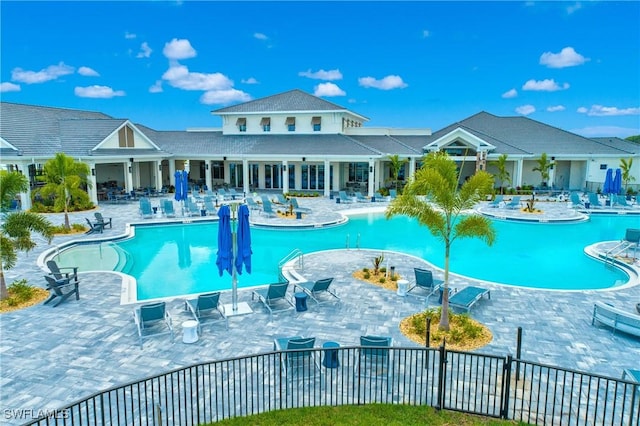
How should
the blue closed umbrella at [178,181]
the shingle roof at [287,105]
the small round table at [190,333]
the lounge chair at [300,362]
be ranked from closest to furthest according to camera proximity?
the lounge chair at [300,362] → the small round table at [190,333] → the blue closed umbrella at [178,181] → the shingle roof at [287,105]

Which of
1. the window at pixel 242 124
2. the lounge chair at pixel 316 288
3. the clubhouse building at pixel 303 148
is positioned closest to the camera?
the lounge chair at pixel 316 288

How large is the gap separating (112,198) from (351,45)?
35.4 meters

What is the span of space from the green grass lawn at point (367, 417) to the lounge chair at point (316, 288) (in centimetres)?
495

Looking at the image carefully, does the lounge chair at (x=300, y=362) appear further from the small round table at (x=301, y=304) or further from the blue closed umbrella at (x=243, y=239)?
the blue closed umbrella at (x=243, y=239)

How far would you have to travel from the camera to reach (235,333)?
32.1 ft

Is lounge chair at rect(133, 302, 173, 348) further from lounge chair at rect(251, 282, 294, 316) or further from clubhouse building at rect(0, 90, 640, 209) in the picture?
clubhouse building at rect(0, 90, 640, 209)

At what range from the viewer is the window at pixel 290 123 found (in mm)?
38916

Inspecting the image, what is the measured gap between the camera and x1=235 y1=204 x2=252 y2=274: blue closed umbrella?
10766mm

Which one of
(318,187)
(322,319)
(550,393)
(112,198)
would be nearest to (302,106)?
(318,187)

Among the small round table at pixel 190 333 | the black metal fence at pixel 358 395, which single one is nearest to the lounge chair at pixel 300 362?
the black metal fence at pixel 358 395

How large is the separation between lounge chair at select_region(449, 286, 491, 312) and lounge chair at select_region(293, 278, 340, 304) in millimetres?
3173

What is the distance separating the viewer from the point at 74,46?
45.8 metres

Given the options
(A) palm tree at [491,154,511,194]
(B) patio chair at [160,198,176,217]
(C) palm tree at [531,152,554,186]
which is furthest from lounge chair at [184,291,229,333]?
(C) palm tree at [531,152,554,186]

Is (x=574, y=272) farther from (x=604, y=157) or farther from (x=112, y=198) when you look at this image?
(x=112, y=198)
